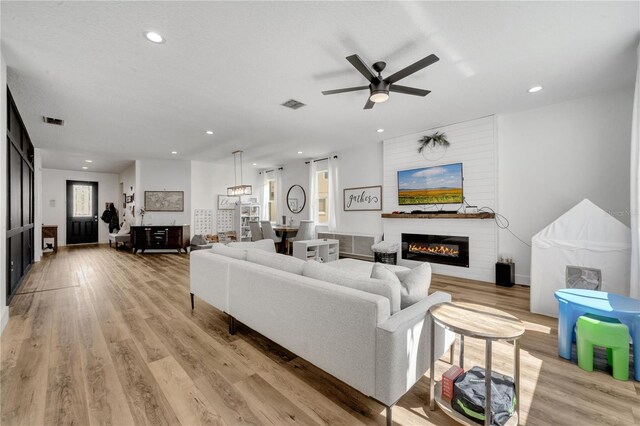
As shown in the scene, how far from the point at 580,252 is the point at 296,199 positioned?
21.7 feet

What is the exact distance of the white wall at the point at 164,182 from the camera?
25.7ft

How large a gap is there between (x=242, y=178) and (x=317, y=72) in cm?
669

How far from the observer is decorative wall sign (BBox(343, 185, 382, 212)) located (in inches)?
246

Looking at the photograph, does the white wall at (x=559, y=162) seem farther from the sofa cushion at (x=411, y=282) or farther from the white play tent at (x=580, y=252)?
the sofa cushion at (x=411, y=282)

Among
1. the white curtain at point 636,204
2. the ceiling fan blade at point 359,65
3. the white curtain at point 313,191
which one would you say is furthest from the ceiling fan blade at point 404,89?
the white curtain at point 313,191

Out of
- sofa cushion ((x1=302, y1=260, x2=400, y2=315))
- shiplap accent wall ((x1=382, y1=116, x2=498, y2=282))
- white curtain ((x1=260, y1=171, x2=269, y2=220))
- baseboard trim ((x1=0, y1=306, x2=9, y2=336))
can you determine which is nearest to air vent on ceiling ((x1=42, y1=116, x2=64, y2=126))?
baseboard trim ((x1=0, y1=306, x2=9, y2=336))

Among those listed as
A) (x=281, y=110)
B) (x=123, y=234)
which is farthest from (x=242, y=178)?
(x=281, y=110)

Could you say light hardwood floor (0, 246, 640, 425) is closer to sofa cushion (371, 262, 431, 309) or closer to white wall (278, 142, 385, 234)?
sofa cushion (371, 262, 431, 309)

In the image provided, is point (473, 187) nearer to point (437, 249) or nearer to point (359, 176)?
point (437, 249)

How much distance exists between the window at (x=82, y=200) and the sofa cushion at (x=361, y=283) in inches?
458

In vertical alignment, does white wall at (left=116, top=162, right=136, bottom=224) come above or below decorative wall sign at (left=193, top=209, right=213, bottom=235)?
above

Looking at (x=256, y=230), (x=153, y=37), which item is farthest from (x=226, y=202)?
(x=153, y=37)

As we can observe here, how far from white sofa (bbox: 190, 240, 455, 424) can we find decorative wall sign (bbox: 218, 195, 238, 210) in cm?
686

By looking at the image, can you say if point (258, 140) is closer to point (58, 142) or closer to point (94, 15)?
point (94, 15)
